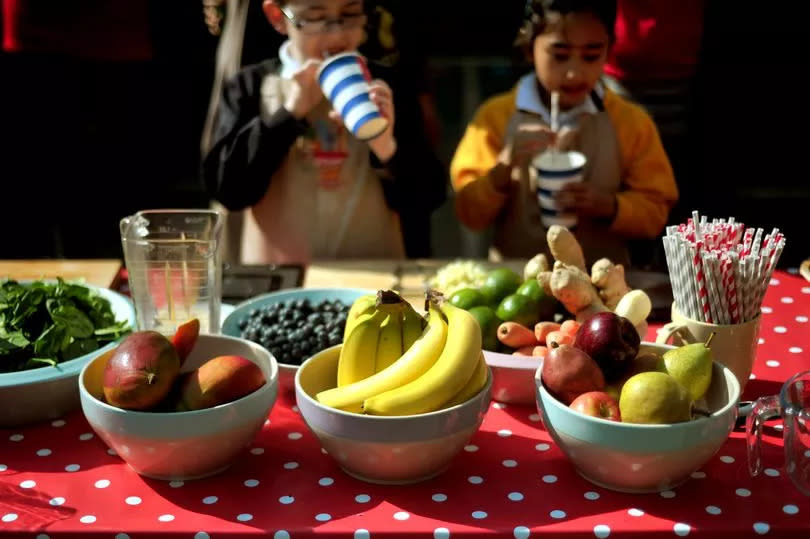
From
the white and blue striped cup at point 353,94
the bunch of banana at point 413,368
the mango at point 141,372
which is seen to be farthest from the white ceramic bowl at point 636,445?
the white and blue striped cup at point 353,94

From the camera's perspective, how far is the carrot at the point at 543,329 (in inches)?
58.2

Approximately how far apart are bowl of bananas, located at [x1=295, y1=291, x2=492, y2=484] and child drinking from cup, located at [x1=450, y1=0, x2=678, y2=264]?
107cm

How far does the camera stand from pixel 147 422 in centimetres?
123

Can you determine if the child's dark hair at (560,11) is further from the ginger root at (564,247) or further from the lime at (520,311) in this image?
the lime at (520,311)

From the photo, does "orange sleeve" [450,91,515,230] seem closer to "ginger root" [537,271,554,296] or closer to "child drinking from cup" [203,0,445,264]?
"child drinking from cup" [203,0,445,264]

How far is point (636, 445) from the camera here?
3.89ft

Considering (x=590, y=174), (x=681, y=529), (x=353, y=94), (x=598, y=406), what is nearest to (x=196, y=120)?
(x=590, y=174)

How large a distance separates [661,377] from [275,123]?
4.36 feet

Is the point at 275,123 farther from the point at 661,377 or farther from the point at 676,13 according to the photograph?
the point at 661,377

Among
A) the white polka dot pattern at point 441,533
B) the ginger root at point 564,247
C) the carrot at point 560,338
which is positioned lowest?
the white polka dot pattern at point 441,533

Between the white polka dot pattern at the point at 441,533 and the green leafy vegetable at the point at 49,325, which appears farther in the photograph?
the green leafy vegetable at the point at 49,325

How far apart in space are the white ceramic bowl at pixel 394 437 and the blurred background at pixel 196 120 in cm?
251

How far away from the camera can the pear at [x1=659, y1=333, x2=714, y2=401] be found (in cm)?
129

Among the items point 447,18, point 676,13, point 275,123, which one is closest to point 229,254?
point 275,123
